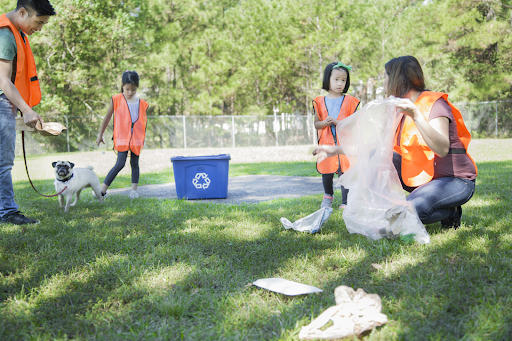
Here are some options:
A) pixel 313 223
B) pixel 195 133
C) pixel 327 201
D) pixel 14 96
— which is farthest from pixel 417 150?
pixel 195 133

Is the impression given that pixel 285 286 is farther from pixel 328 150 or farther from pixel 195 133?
pixel 195 133

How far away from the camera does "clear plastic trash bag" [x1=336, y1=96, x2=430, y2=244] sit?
288 centimetres

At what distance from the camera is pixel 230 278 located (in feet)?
7.61

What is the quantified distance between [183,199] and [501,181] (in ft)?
14.6

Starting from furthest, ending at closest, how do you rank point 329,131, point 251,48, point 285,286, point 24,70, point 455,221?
point 251,48, point 329,131, point 24,70, point 455,221, point 285,286

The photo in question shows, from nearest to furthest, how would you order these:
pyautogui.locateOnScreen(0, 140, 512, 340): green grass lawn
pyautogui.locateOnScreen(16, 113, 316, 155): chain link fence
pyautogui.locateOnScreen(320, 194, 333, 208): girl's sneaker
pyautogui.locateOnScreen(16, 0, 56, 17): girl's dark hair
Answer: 1. pyautogui.locateOnScreen(0, 140, 512, 340): green grass lawn
2. pyautogui.locateOnScreen(16, 0, 56, 17): girl's dark hair
3. pyautogui.locateOnScreen(320, 194, 333, 208): girl's sneaker
4. pyautogui.locateOnScreen(16, 113, 316, 155): chain link fence

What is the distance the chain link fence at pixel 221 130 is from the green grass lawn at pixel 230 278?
1737 centimetres

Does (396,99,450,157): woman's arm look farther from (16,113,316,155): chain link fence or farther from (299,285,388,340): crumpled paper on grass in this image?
(16,113,316,155): chain link fence

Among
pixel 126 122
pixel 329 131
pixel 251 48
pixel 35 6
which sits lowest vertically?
pixel 329 131

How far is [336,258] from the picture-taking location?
2.57 metres

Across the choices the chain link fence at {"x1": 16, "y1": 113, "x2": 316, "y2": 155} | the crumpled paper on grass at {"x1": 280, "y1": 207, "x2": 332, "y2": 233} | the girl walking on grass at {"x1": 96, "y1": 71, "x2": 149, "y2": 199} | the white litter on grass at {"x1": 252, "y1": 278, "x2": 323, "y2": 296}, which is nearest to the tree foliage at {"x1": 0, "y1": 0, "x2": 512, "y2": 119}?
the chain link fence at {"x1": 16, "y1": 113, "x2": 316, "y2": 155}

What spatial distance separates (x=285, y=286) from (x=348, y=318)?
0.49 metres

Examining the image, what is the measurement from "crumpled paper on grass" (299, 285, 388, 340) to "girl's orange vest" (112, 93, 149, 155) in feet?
13.3

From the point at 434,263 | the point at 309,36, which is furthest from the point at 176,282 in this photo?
the point at 309,36
